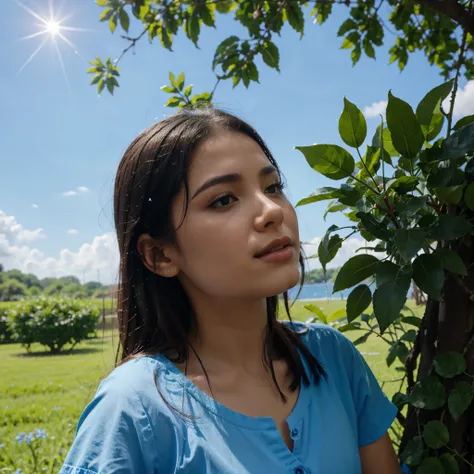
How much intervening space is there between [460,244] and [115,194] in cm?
80

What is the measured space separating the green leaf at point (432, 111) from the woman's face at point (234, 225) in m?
0.30

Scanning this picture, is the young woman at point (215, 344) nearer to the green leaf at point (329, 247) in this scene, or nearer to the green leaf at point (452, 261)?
the green leaf at point (329, 247)

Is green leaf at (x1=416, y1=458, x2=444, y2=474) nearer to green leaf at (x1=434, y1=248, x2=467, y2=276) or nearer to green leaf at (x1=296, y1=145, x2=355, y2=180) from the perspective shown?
green leaf at (x1=434, y1=248, x2=467, y2=276)

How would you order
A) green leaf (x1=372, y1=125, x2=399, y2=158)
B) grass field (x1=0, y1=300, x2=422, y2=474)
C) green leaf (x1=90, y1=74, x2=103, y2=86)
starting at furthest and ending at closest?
grass field (x1=0, y1=300, x2=422, y2=474) < green leaf (x1=90, y1=74, x2=103, y2=86) < green leaf (x1=372, y1=125, x2=399, y2=158)

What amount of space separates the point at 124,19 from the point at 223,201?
1.47 m

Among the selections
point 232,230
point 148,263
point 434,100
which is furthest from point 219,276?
point 434,100

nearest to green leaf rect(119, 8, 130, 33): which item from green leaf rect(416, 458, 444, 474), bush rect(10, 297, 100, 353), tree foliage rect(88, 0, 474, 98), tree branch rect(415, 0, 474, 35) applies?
tree foliage rect(88, 0, 474, 98)

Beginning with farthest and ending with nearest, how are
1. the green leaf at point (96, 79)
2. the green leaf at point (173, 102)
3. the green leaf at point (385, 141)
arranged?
the green leaf at point (96, 79) < the green leaf at point (173, 102) < the green leaf at point (385, 141)

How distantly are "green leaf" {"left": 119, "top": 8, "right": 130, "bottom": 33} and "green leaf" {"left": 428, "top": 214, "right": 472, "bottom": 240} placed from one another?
1691 mm

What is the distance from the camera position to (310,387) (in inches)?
39.5

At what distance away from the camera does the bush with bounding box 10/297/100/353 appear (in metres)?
8.96

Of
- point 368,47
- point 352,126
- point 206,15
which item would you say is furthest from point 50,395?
point 352,126

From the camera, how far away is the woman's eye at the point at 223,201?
0.91 metres

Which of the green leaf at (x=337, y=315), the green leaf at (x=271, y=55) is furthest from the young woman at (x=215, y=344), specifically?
the green leaf at (x=271, y=55)
